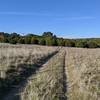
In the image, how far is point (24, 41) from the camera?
10150cm

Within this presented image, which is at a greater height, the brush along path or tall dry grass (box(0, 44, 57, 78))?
tall dry grass (box(0, 44, 57, 78))

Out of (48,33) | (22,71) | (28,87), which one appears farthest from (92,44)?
(28,87)

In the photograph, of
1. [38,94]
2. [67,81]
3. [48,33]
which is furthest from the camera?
[48,33]

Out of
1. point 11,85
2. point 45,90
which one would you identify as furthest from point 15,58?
point 45,90

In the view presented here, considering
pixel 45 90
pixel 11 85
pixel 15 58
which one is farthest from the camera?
pixel 15 58

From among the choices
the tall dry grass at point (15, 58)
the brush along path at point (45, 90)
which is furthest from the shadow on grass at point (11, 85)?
the tall dry grass at point (15, 58)

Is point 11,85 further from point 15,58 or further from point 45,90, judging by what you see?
point 15,58

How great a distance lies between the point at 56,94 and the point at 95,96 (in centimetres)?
156

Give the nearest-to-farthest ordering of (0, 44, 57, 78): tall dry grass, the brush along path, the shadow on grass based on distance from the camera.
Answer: the brush along path → the shadow on grass → (0, 44, 57, 78): tall dry grass

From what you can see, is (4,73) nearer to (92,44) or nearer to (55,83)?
(55,83)

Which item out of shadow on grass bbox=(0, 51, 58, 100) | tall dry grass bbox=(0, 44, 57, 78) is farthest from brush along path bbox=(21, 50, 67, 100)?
tall dry grass bbox=(0, 44, 57, 78)

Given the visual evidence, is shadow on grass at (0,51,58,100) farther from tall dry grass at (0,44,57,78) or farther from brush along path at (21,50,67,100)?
tall dry grass at (0,44,57,78)

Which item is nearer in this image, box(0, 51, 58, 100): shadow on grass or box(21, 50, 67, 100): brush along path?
box(21, 50, 67, 100): brush along path

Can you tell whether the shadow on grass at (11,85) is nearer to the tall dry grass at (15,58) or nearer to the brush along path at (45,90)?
the brush along path at (45,90)
